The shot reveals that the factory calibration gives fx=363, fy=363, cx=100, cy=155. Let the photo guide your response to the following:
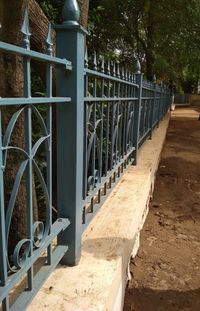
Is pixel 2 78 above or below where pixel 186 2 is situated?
below

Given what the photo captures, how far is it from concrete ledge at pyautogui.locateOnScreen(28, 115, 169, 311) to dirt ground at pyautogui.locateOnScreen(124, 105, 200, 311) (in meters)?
0.26

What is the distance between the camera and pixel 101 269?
202 centimetres

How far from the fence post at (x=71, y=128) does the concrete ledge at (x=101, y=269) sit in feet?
0.44

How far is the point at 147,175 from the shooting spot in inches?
166

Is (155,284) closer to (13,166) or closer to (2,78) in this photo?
(13,166)

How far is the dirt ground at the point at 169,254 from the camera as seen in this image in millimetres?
2689

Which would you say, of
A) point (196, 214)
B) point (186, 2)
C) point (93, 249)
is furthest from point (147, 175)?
point (186, 2)

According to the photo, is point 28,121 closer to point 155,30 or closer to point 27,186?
point 27,186

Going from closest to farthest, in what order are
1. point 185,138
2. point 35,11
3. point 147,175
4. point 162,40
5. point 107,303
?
point 107,303 < point 35,11 < point 147,175 < point 185,138 < point 162,40

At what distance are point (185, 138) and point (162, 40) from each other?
476 centimetres

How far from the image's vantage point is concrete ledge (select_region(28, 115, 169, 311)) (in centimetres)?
172

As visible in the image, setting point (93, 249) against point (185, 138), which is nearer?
point (93, 249)

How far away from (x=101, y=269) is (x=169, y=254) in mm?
1494

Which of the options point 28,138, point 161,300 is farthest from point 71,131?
point 161,300
